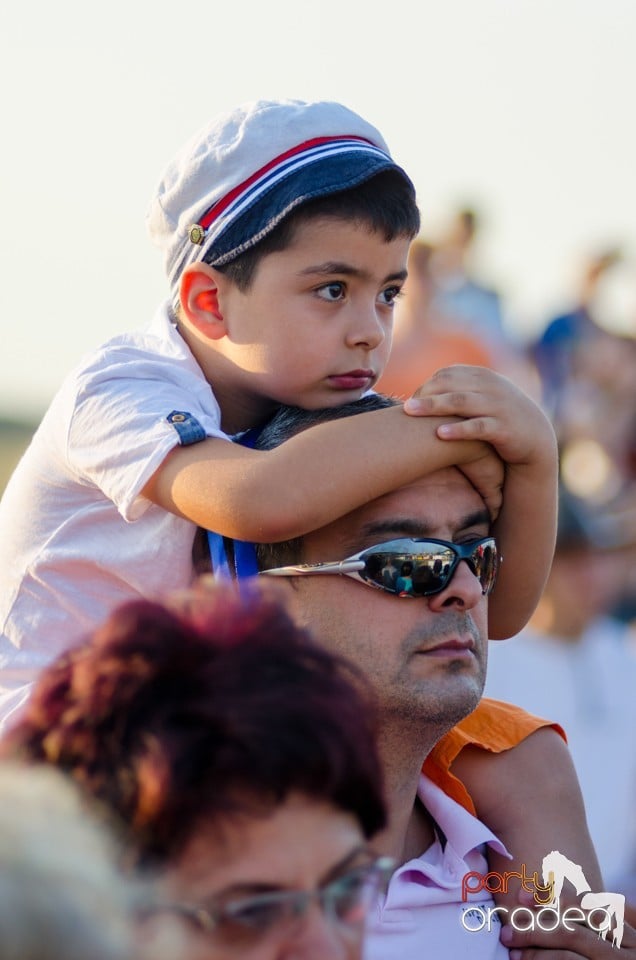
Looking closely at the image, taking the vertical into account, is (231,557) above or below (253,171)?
below

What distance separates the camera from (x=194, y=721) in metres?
1.72

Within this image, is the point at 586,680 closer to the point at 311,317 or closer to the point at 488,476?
the point at 488,476

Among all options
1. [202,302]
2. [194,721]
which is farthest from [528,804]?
[194,721]

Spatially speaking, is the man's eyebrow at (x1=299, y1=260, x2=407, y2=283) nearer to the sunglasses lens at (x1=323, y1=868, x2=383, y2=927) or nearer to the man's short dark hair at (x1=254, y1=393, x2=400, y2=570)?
the man's short dark hair at (x1=254, y1=393, x2=400, y2=570)

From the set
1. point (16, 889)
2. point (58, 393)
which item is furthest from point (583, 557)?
point (16, 889)

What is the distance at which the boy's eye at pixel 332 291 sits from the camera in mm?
3062

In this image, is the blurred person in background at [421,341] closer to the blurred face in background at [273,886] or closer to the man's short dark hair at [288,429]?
the man's short dark hair at [288,429]

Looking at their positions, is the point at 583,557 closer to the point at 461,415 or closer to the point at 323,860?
the point at 461,415

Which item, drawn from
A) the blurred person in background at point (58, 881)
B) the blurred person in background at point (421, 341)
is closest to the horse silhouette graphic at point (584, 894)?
the blurred person in background at point (58, 881)

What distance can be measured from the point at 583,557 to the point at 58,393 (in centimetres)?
328

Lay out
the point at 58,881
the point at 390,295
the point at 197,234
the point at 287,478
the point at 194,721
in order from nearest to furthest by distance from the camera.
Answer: the point at 58,881
the point at 194,721
the point at 287,478
the point at 197,234
the point at 390,295

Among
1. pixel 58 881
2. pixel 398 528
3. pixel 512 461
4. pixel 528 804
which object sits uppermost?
pixel 58 881

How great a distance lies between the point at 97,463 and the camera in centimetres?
279

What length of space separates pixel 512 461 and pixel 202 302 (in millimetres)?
746
